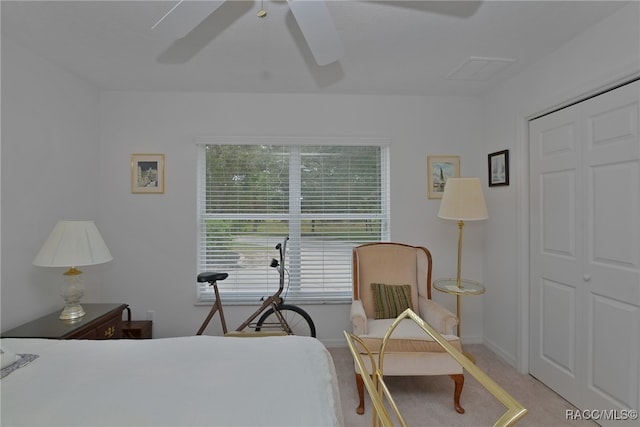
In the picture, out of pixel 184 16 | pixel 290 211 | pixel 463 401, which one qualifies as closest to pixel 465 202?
pixel 463 401

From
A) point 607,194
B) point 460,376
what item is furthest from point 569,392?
point 607,194

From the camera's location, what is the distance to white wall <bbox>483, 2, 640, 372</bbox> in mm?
1862

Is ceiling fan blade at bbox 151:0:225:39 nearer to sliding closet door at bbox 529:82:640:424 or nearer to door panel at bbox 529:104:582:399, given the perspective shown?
sliding closet door at bbox 529:82:640:424

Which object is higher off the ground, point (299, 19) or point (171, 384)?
point (299, 19)

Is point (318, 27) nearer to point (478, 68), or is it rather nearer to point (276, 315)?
point (478, 68)

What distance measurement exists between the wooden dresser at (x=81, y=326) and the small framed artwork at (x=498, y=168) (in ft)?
11.4

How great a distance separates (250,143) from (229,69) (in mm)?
727

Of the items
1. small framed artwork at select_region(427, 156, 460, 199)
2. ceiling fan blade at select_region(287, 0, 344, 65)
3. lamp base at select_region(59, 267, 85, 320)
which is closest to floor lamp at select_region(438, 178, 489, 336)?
small framed artwork at select_region(427, 156, 460, 199)

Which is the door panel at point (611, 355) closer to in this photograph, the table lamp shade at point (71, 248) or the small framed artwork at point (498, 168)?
the small framed artwork at point (498, 168)

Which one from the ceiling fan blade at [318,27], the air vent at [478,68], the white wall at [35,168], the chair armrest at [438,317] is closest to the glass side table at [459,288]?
the chair armrest at [438,317]

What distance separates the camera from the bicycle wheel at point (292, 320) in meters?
2.97

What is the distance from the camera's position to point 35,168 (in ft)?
7.66

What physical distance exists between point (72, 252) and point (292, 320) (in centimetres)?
194

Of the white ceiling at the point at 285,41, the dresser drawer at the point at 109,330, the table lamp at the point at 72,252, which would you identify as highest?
the white ceiling at the point at 285,41
